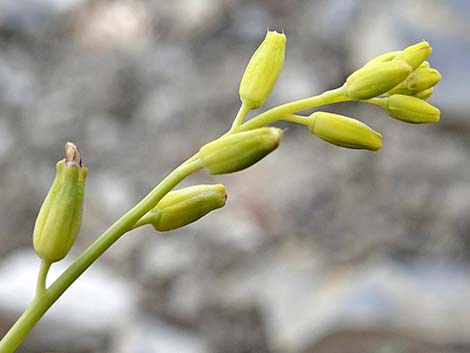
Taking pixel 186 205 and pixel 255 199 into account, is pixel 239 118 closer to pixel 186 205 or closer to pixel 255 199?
pixel 186 205

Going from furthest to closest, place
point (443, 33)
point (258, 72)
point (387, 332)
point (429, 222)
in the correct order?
point (443, 33), point (429, 222), point (387, 332), point (258, 72)

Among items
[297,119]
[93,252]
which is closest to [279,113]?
[297,119]

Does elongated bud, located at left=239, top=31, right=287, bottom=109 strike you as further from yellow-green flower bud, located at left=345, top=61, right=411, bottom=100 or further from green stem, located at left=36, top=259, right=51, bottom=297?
green stem, located at left=36, top=259, right=51, bottom=297

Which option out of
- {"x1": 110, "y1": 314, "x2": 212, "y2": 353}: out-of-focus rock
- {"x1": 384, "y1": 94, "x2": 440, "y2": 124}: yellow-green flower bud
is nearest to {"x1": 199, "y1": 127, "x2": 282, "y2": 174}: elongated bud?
{"x1": 384, "y1": 94, "x2": 440, "y2": 124}: yellow-green flower bud

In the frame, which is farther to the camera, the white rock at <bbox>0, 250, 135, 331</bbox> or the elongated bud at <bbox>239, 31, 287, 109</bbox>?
the white rock at <bbox>0, 250, 135, 331</bbox>

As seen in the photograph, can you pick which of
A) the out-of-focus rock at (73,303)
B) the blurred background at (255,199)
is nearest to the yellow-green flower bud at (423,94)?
the blurred background at (255,199)

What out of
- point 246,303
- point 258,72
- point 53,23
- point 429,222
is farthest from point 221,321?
point 258,72

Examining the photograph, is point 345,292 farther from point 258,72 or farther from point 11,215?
point 258,72
